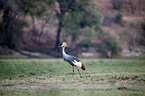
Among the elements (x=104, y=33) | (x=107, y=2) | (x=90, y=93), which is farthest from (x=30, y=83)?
(x=107, y=2)

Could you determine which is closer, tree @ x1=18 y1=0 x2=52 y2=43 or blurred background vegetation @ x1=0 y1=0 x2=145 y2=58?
blurred background vegetation @ x1=0 y1=0 x2=145 y2=58

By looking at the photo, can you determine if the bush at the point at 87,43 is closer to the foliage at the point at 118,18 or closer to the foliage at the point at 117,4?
the foliage at the point at 118,18

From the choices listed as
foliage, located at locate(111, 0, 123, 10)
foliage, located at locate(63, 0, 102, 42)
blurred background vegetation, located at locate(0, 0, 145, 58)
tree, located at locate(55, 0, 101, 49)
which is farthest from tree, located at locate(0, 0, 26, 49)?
foliage, located at locate(111, 0, 123, 10)

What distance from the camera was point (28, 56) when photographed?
30.8 m

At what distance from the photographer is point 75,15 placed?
34812mm

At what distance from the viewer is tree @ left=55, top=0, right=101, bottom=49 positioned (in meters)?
34.5

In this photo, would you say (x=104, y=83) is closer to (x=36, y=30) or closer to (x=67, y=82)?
(x=67, y=82)

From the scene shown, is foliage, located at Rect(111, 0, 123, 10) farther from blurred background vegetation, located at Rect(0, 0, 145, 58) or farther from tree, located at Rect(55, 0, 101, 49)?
tree, located at Rect(55, 0, 101, 49)

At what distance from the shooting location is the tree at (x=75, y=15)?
34.5 m

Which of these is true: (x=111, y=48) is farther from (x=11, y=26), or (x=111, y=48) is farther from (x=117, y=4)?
(x=117, y=4)

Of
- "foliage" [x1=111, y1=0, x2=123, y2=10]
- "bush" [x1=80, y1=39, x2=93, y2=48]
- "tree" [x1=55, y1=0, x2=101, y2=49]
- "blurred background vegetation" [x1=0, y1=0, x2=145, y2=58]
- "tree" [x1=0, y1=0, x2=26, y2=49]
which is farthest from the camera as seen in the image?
"foliage" [x1=111, y1=0, x2=123, y2=10]

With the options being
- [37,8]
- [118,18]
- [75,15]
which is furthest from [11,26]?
[118,18]

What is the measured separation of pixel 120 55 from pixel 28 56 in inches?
538

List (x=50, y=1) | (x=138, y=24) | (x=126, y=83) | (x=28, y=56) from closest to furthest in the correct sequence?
(x=126, y=83) < (x=28, y=56) < (x=50, y=1) < (x=138, y=24)
